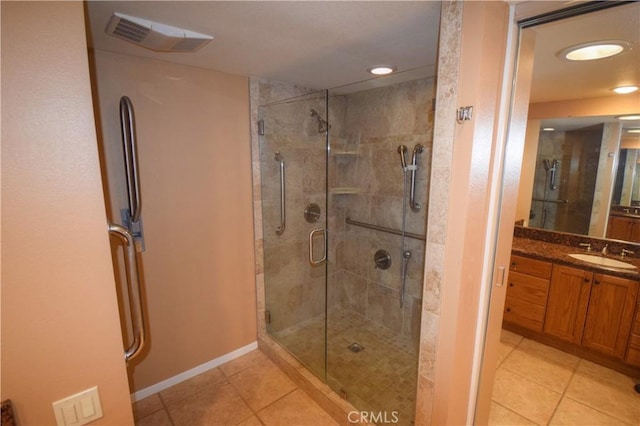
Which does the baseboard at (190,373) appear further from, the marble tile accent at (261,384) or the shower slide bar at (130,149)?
the shower slide bar at (130,149)

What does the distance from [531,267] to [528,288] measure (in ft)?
0.68

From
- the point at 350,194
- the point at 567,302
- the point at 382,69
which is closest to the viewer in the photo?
the point at 382,69

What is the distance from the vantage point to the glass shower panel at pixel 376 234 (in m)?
2.28

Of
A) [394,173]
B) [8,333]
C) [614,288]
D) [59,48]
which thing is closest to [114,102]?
[59,48]

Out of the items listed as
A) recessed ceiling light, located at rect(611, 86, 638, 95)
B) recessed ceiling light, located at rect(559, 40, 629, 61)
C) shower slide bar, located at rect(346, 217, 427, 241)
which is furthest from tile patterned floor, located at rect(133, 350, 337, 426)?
recessed ceiling light, located at rect(611, 86, 638, 95)

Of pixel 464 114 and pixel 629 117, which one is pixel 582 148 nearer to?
pixel 629 117

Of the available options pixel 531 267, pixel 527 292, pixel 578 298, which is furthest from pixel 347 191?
pixel 578 298

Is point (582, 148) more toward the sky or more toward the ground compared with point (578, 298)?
more toward the sky

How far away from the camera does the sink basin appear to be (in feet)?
7.38

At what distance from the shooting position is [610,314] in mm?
2240

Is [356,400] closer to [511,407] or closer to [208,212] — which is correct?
[511,407]

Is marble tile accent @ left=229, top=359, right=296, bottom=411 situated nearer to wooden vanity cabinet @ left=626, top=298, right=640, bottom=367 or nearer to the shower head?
the shower head

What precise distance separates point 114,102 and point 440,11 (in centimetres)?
187

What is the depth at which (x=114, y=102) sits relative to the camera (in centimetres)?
175
